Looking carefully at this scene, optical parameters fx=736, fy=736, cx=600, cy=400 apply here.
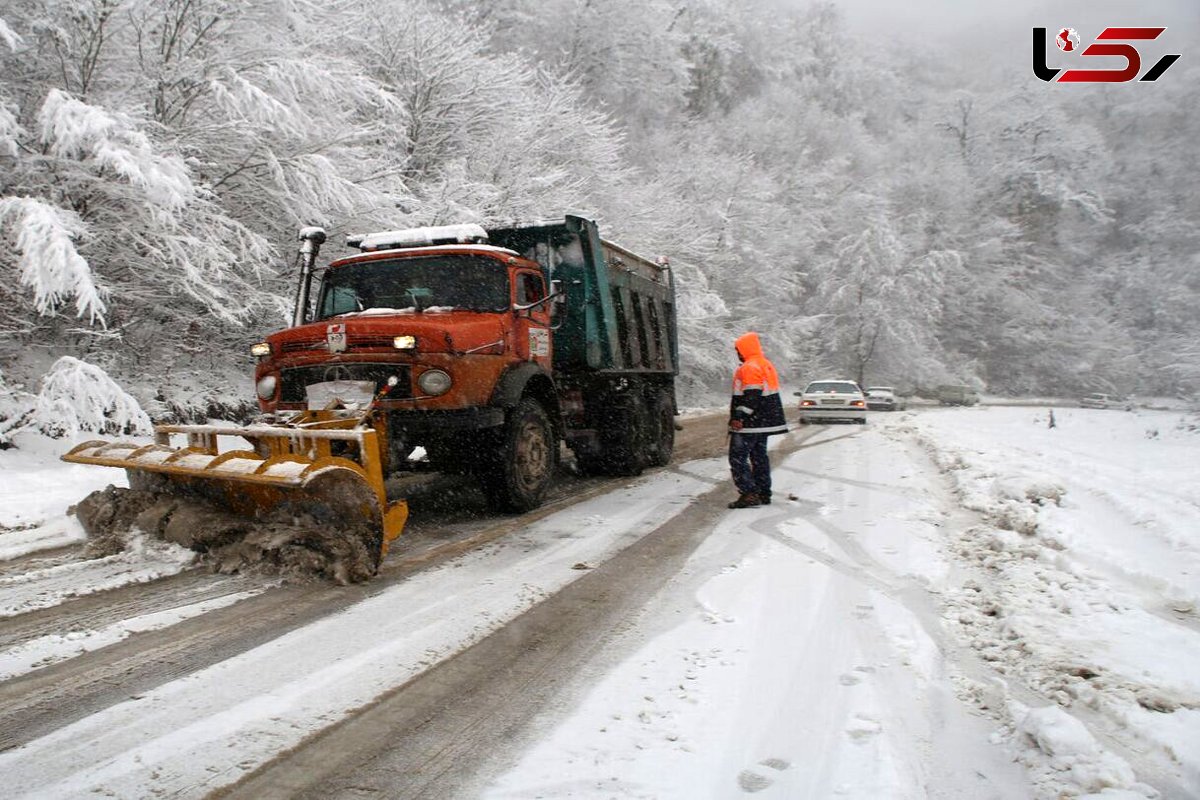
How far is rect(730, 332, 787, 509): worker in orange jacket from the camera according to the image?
7078 mm

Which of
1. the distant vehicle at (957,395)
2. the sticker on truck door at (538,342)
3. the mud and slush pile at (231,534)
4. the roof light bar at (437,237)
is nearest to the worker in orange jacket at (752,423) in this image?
the sticker on truck door at (538,342)

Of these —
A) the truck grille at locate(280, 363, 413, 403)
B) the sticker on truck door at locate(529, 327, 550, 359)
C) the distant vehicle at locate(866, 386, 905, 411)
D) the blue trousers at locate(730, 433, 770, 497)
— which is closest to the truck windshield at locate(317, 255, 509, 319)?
the sticker on truck door at locate(529, 327, 550, 359)

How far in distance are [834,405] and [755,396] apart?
14.0 m

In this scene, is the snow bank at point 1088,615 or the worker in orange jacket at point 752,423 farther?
the worker in orange jacket at point 752,423

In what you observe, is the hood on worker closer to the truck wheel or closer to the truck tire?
the truck tire

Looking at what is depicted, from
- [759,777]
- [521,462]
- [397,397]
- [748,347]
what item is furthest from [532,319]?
[759,777]

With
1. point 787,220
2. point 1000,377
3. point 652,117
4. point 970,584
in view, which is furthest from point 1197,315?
point 970,584

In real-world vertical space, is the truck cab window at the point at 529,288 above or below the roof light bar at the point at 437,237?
below

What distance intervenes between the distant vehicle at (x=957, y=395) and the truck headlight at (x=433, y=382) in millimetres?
39734

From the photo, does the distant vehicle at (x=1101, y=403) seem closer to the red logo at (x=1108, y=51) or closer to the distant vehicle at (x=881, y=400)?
the distant vehicle at (x=881, y=400)

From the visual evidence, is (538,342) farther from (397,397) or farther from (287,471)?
(287,471)

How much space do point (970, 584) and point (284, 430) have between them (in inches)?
168

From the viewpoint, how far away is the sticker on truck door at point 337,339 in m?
5.65

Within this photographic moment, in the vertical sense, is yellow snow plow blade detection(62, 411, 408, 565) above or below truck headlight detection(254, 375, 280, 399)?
below
